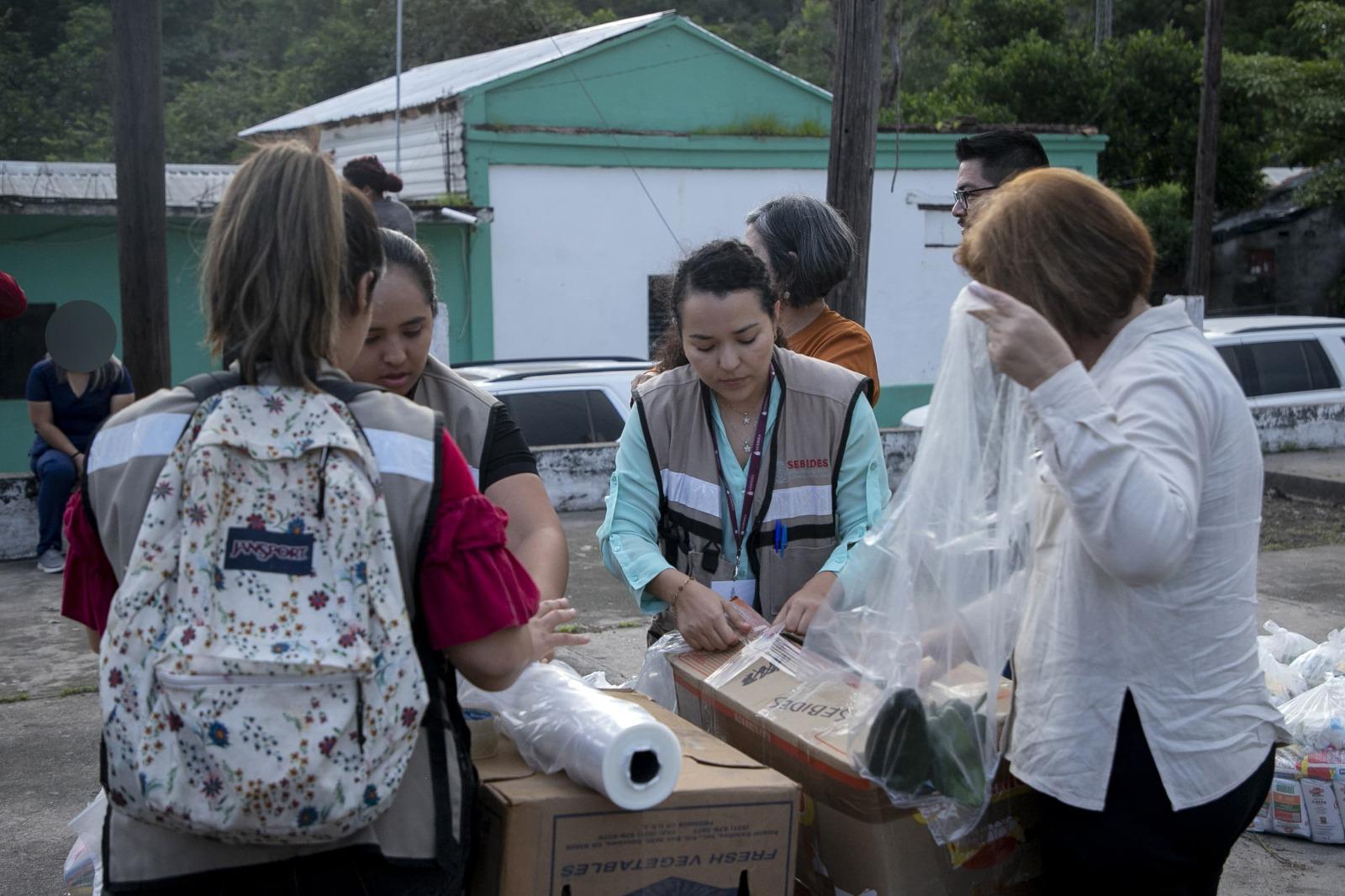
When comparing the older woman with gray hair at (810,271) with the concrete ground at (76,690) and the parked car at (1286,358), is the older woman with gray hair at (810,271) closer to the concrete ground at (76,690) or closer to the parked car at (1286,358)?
the concrete ground at (76,690)

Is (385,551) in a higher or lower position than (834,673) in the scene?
higher

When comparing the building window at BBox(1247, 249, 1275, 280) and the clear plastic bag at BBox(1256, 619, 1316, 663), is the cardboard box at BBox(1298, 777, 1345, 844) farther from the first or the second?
the building window at BBox(1247, 249, 1275, 280)

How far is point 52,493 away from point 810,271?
20.5 ft

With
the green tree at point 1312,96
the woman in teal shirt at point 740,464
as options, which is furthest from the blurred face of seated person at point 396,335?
the green tree at point 1312,96

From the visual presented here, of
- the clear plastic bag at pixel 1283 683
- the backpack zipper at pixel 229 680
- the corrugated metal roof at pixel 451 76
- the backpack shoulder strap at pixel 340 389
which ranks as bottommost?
the clear plastic bag at pixel 1283 683

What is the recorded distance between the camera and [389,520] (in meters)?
1.58

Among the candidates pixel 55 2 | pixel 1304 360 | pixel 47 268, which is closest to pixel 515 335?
pixel 47 268

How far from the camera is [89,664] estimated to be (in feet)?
18.5

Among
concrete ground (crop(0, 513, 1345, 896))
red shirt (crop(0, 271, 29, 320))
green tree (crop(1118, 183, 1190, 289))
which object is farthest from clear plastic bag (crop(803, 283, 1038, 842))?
green tree (crop(1118, 183, 1190, 289))

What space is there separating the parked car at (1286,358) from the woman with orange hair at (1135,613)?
10178mm

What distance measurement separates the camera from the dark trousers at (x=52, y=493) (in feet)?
25.7

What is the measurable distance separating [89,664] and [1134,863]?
16.6 ft

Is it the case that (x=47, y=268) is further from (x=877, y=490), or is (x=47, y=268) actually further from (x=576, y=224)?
(x=877, y=490)

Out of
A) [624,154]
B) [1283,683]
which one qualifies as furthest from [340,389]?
[624,154]
